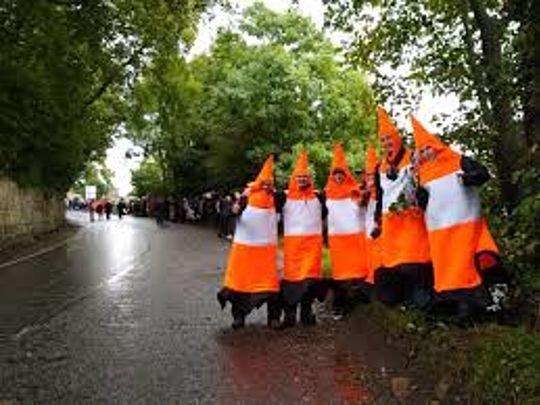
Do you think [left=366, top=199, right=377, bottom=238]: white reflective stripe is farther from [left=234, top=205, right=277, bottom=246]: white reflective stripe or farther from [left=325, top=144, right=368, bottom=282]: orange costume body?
[left=234, top=205, right=277, bottom=246]: white reflective stripe

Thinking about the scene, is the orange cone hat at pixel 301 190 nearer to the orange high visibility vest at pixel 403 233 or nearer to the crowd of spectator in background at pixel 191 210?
the orange high visibility vest at pixel 403 233

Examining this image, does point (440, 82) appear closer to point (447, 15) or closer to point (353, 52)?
point (447, 15)

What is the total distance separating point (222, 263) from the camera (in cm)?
2206

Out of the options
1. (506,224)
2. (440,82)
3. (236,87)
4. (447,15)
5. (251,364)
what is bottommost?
Answer: (251,364)

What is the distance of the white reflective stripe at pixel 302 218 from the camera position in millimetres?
10852

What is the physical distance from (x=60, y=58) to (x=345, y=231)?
15479 mm

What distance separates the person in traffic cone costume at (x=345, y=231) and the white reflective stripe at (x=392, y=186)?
1347mm

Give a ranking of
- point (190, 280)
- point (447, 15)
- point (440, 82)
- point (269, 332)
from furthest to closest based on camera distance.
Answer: point (190, 280) → point (447, 15) → point (440, 82) → point (269, 332)

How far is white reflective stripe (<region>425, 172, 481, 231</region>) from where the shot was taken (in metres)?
8.17

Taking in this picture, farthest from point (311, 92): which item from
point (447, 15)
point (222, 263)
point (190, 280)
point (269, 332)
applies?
point (269, 332)

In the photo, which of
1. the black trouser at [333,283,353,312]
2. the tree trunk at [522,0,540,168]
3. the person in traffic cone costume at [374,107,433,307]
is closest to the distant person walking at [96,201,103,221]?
the black trouser at [333,283,353,312]

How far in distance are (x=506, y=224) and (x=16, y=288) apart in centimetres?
1061

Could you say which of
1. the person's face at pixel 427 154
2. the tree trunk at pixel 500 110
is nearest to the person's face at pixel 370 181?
the tree trunk at pixel 500 110

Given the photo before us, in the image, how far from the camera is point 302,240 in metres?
10.8
